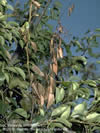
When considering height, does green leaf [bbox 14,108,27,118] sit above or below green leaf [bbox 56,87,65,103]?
below

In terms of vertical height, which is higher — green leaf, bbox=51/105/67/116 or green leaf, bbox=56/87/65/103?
green leaf, bbox=56/87/65/103

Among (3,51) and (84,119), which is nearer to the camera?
(84,119)

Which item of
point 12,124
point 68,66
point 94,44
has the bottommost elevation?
point 12,124

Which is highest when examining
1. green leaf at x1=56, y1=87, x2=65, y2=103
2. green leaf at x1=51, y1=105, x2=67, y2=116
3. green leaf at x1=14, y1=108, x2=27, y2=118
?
green leaf at x1=56, y1=87, x2=65, y2=103

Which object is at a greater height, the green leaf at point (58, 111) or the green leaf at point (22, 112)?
the green leaf at point (58, 111)

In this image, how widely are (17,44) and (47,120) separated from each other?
0.57m

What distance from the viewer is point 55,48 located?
1.00 m

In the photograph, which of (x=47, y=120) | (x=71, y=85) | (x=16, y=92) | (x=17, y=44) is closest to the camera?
(x=47, y=120)

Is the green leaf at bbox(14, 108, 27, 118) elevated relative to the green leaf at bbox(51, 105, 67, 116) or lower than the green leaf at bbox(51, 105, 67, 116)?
lower

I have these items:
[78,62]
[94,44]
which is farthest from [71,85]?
[94,44]

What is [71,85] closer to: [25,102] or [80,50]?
[25,102]

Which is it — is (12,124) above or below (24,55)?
below

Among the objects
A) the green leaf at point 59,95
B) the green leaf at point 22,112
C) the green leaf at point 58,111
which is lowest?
the green leaf at point 22,112

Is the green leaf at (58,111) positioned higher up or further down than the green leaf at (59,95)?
further down
